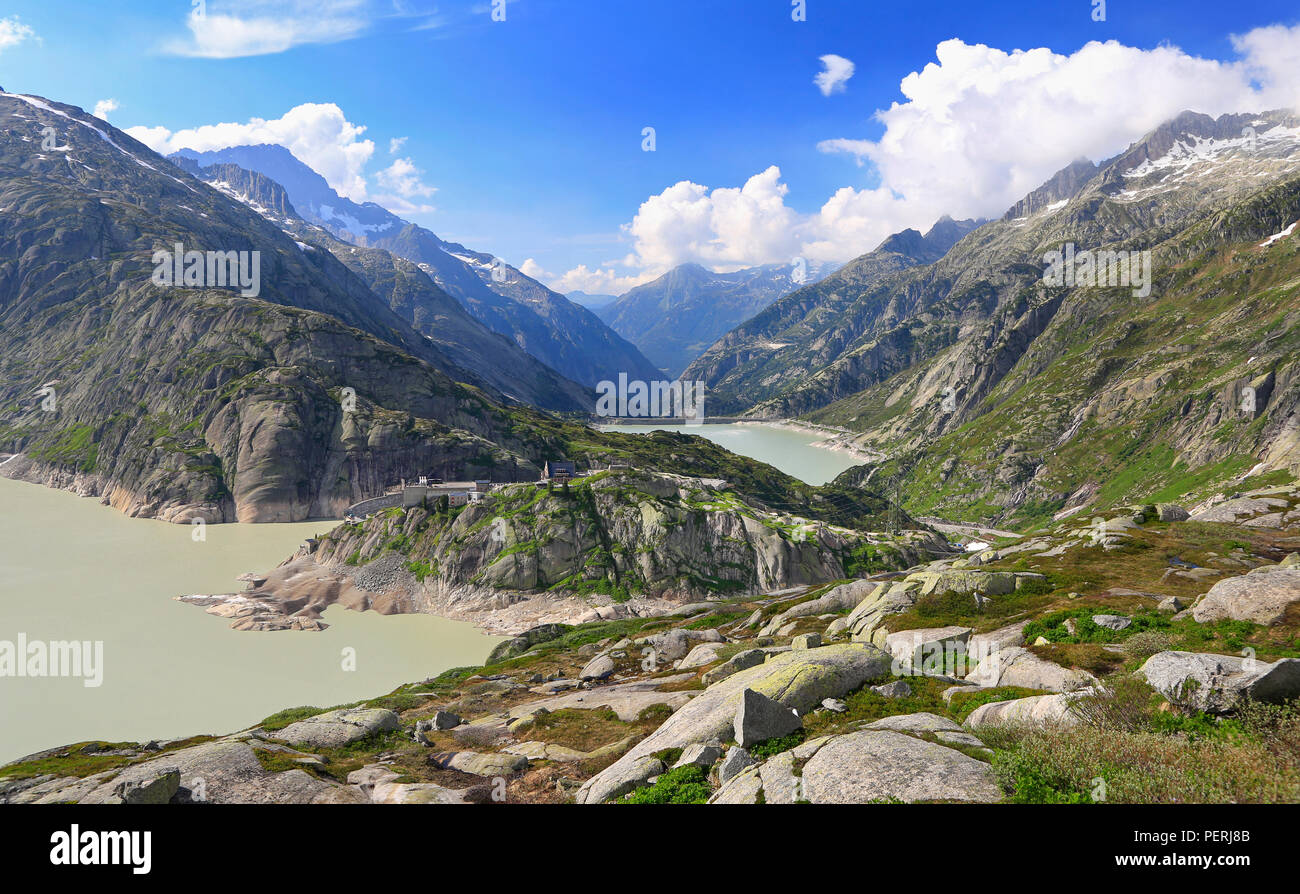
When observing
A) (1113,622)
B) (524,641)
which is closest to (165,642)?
(524,641)

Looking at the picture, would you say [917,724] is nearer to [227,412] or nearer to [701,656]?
[701,656]

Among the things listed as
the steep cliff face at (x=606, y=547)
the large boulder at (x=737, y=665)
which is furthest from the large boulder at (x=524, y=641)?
the large boulder at (x=737, y=665)

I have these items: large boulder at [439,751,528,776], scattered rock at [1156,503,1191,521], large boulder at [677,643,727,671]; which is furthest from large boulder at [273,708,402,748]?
scattered rock at [1156,503,1191,521]

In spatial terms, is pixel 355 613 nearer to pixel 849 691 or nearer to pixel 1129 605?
pixel 849 691

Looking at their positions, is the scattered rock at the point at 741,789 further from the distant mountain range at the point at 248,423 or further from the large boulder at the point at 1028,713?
the distant mountain range at the point at 248,423

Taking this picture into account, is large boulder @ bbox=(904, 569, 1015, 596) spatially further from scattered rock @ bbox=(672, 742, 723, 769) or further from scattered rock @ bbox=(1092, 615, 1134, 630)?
scattered rock @ bbox=(672, 742, 723, 769)
